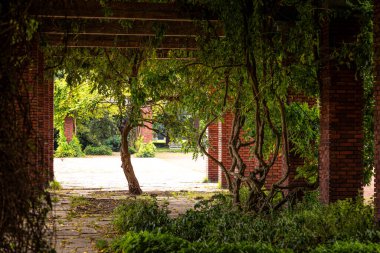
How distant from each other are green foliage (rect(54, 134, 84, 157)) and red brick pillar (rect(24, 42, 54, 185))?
19781mm

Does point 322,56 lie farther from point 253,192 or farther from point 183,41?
point 183,41

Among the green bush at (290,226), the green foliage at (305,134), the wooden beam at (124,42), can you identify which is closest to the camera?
the green bush at (290,226)

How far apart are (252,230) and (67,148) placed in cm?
3186

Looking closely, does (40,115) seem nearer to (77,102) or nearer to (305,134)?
(77,102)

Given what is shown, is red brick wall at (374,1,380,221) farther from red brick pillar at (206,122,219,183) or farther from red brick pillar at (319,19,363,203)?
red brick pillar at (206,122,219,183)

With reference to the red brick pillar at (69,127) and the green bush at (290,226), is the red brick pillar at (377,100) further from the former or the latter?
the red brick pillar at (69,127)

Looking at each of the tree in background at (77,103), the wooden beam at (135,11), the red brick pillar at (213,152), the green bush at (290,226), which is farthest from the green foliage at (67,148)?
the wooden beam at (135,11)

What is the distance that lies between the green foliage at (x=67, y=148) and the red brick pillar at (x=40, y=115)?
19.8 m

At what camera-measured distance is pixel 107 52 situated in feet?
45.1

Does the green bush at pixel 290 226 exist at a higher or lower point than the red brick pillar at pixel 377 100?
lower

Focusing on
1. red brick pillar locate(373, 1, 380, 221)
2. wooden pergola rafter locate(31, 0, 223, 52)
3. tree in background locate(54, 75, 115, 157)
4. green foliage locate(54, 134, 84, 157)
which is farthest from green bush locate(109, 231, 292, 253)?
green foliage locate(54, 134, 84, 157)

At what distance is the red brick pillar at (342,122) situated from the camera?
377 inches

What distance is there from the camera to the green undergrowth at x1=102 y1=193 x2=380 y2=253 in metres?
6.52

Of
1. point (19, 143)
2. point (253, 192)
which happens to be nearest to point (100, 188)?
point (253, 192)
